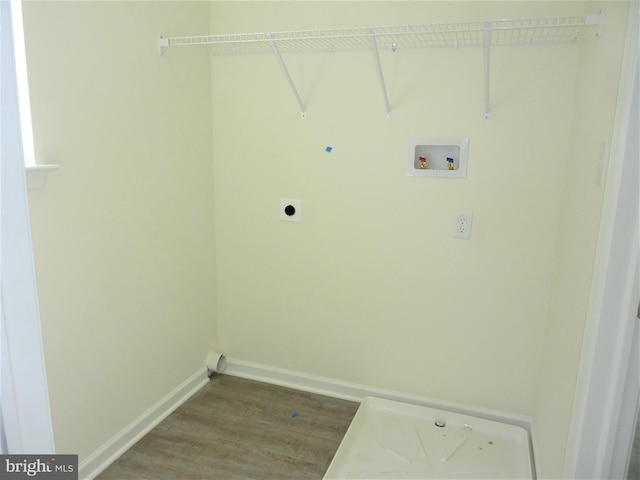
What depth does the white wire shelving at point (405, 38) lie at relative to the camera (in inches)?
72.4

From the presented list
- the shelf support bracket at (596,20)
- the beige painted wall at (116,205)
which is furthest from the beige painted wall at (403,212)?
the beige painted wall at (116,205)

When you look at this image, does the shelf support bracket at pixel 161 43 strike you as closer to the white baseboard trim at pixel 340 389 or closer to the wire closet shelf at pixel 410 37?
the wire closet shelf at pixel 410 37

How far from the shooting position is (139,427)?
215 centimetres

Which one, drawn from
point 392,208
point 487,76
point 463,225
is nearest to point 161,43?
point 392,208

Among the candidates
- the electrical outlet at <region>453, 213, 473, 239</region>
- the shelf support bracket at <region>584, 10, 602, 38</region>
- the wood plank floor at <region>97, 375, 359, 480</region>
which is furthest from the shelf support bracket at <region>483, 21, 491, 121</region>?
the wood plank floor at <region>97, 375, 359, 480</region>

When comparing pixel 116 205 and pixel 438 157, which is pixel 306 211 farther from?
pixel 116 205

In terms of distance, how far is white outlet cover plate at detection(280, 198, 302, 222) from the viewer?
2.43m

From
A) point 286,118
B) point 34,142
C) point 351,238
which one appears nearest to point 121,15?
point 34,142

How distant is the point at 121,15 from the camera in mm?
1859

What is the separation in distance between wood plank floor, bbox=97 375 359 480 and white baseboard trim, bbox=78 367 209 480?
→ 0.03 meters

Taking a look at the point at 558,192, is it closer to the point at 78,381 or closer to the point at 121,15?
the point at 121,15

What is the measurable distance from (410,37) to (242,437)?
197cm

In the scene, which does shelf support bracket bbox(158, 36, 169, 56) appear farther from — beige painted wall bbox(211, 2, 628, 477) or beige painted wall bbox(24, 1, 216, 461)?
beige painted wall bbox(211, 2, 628, 477)

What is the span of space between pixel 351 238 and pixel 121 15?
1401mm
